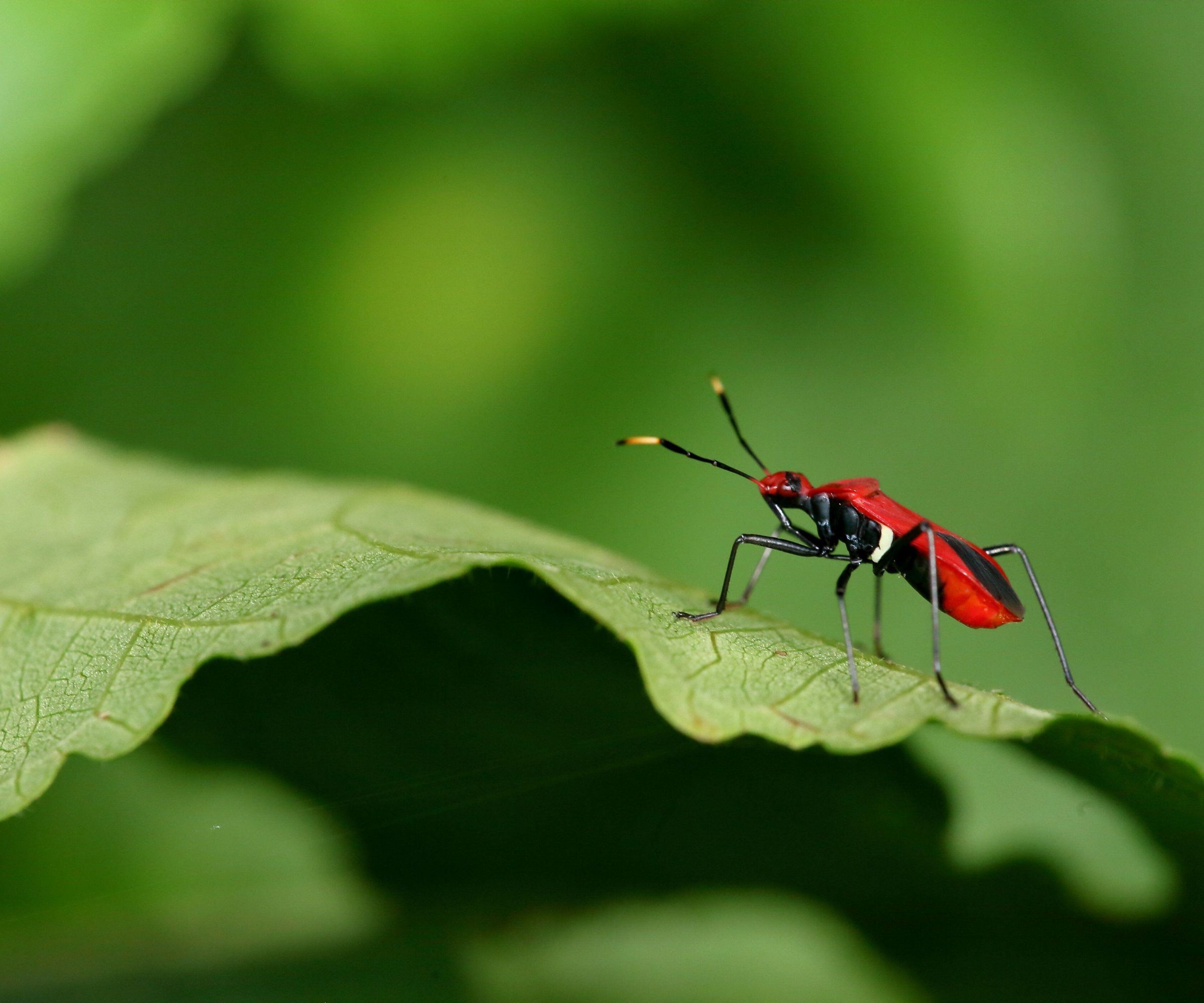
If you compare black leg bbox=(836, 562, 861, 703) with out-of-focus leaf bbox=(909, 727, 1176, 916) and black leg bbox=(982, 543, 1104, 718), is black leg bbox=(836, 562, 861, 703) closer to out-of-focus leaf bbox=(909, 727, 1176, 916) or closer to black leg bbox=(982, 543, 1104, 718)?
out-of-focus leaf bbox=(909, 727, 1176, 916)

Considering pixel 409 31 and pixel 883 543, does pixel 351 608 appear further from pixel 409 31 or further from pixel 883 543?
pixel 409 31

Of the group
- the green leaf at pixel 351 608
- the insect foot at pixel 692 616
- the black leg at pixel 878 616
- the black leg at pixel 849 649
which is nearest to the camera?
the green leaf at pixel 351 608

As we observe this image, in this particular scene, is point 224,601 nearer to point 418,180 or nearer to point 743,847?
point 743,847

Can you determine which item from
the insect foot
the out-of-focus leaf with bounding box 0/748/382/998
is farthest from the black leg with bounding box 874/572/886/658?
the out-of-focus leaf with bounding box 0/748/382/998

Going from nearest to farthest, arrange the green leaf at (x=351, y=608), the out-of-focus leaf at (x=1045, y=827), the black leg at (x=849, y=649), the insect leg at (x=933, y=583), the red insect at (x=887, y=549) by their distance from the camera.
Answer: the green leaf at (x=351, y=608) < the black leg at (x=849, y=649) < the out-of-focus leaf at (x=1045, y=827) < the insect leg at (x=933, y=583) < the red insect at (x=887, y=549)

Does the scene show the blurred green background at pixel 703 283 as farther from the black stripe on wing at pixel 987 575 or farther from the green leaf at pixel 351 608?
the green leaf at pixel 351 608

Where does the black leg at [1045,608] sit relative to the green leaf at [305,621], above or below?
above

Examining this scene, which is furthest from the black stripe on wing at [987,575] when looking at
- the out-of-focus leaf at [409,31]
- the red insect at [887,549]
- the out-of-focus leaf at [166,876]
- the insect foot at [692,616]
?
the out-of-focus leaf at [409,31]
